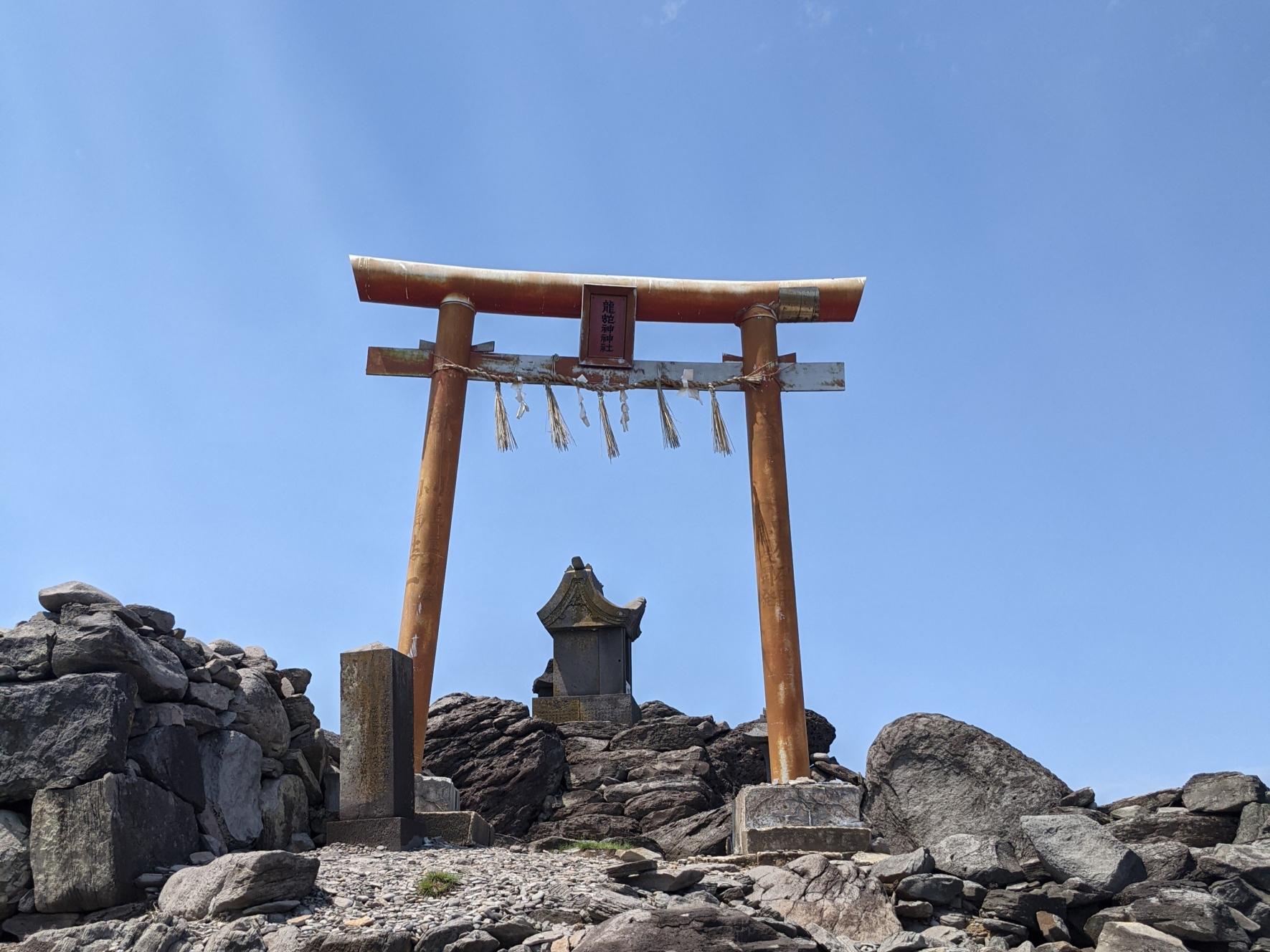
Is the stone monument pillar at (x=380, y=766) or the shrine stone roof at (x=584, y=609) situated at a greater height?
the shrine stone roof at (x=584, y=609)

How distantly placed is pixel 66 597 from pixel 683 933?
17.1ft

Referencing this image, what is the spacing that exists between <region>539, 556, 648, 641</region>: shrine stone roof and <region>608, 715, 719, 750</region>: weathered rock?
1840 mm

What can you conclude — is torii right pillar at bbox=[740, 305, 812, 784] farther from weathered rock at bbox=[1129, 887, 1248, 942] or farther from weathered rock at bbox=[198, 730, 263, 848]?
weathered rock at bbox=[198, 730, 263, 848]

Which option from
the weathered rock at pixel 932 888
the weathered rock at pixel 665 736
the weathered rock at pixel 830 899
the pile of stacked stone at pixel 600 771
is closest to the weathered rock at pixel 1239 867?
the weathered rock at pixel 932 888

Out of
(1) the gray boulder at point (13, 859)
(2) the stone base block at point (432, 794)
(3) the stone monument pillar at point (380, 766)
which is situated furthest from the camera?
(2) the stone base block at point (432, 794)

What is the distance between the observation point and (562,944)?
21.2 ft

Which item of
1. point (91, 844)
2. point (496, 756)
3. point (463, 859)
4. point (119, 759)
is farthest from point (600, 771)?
point (91, 844)

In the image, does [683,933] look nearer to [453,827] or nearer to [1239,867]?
[453,827]

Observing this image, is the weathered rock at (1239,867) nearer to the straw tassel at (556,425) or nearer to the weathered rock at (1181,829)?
the weathered rock at (1181,829)

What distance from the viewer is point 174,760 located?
8.34 m

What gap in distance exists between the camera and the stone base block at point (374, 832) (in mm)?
8992

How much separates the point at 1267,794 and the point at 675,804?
18.8 ft

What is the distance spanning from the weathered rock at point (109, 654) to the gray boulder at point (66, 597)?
187 millimetres

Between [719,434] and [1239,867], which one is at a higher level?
[719,434]
